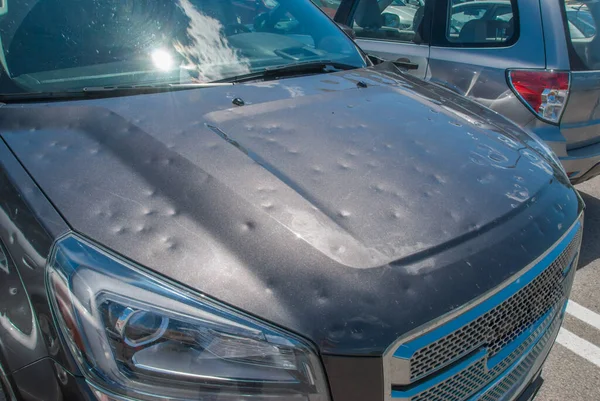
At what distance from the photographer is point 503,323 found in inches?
56.7

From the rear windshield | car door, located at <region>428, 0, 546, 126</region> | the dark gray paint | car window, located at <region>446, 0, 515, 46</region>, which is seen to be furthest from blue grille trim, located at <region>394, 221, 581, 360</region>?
car window, located at <region>446, 0, 515, 46</region>

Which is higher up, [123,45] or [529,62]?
[123,45]

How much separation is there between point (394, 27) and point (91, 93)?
3146mm

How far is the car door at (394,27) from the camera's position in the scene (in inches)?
156

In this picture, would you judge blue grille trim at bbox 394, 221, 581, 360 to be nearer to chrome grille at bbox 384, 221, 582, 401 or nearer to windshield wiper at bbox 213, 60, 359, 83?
chrome grille at bbox 384, 221, 582, 401

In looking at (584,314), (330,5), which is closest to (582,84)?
(584,314)

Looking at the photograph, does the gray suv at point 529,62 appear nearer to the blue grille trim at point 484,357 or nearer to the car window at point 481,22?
the car window at point 481,22

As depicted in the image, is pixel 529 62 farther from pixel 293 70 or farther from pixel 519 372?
pixel 519 372

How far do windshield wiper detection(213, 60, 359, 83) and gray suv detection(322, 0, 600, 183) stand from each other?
31.0 inches

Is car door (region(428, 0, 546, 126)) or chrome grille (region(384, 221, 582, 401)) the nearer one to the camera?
chrome grille (region(384, 221, 582, 401))

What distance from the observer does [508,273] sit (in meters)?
1.41

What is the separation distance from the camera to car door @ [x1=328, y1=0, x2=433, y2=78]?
3.97m

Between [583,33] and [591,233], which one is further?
[591,233]

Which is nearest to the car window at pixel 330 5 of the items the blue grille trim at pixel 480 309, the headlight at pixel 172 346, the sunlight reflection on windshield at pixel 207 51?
the sunlight reflection on windshield at pixel 207 51
